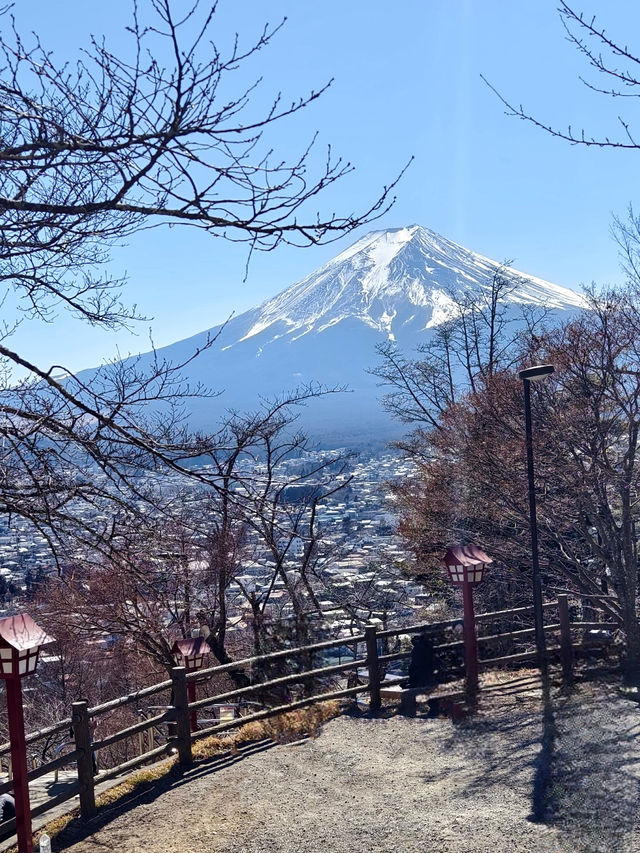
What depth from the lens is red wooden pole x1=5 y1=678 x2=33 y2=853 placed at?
538 centimetres

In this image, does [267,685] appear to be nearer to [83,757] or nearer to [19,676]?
[83,757]

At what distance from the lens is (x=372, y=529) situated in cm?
2741

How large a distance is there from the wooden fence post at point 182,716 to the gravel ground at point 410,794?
0.19 meters

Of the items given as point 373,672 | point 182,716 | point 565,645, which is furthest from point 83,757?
point 565,645

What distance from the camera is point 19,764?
18.0 feet

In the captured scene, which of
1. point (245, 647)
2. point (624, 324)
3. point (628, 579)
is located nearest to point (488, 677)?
point (628, 579)

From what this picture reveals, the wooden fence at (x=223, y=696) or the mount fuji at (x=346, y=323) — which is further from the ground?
the mount fuji at (x=346, y=323)

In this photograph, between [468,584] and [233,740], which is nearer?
[233,740]

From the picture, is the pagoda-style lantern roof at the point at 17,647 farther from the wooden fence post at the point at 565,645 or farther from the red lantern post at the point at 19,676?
the wooden fence post at the point at 565,645

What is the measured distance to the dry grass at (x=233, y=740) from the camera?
22.0 feet

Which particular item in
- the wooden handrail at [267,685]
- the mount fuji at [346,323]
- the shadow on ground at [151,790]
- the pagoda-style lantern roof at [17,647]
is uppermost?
the mount fuji at [346,323]

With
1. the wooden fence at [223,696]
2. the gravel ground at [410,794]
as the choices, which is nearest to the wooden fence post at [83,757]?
the wooden fence at [223,696]

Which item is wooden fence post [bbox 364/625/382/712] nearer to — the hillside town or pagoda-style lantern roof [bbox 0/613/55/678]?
the hillside town

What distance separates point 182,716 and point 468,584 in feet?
12.5
